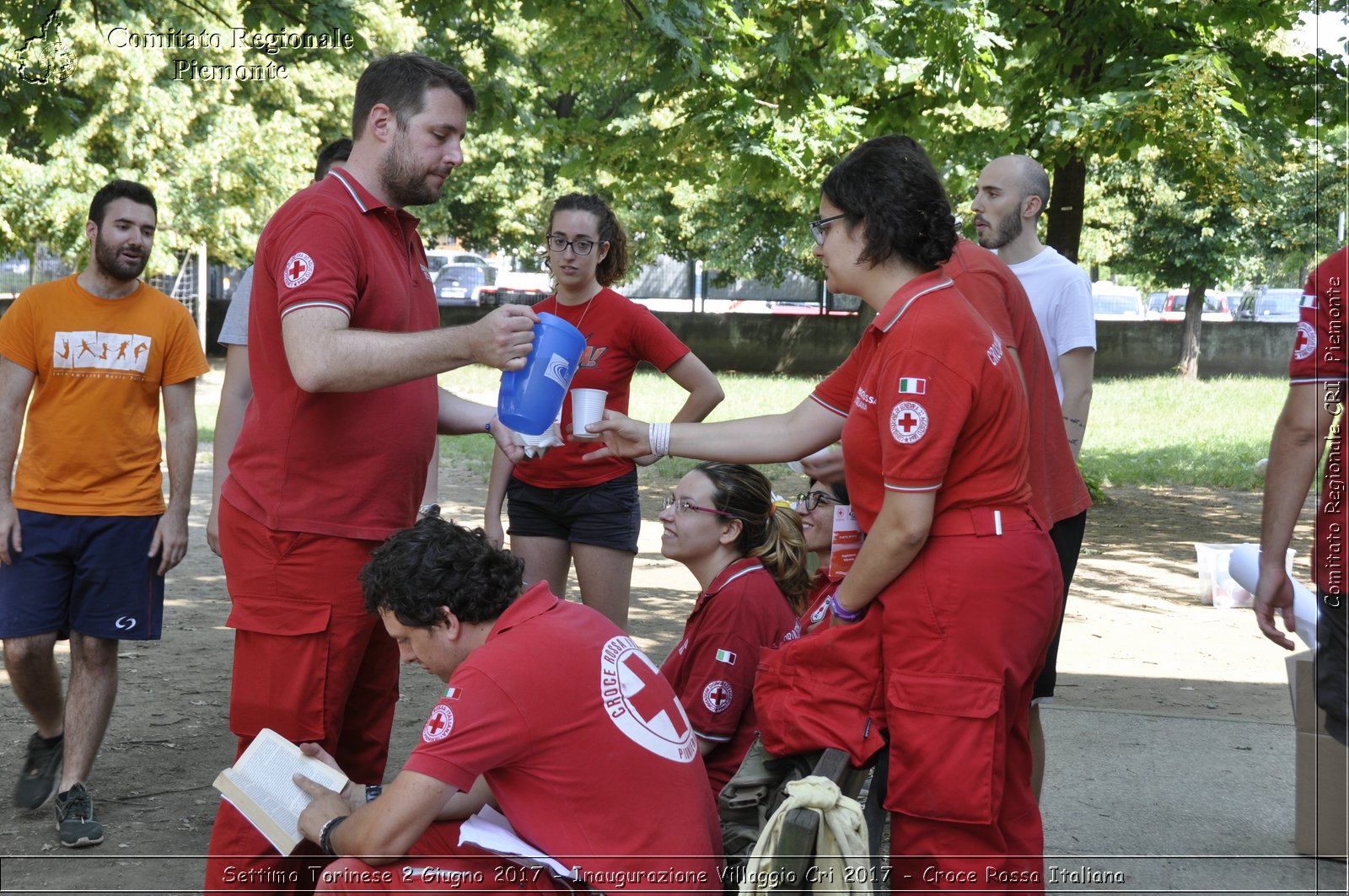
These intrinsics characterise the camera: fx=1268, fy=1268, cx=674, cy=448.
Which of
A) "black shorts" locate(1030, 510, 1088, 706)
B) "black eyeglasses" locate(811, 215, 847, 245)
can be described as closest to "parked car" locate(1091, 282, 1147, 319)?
"black shorts" locate(1030, 510, 1088, 706)

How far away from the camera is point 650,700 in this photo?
2.76 m

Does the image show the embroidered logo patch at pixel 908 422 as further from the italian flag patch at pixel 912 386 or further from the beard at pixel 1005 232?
the beard at pixel 1005 232

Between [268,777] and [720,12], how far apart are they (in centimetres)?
688

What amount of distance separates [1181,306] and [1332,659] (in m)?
39.5

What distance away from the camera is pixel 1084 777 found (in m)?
4.88

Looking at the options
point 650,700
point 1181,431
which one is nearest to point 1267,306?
point 1181,431

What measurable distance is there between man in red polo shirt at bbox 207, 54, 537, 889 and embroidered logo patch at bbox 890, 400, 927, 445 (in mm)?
908

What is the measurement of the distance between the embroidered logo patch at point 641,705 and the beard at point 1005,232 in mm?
2753

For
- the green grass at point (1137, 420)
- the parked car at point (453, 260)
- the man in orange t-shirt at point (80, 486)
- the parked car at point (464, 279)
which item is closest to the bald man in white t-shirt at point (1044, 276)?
the man in orange t-shirt at point (80, 486)

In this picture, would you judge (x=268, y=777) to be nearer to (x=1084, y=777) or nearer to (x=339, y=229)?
(x=339, y=229)

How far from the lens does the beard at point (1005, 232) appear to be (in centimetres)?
486

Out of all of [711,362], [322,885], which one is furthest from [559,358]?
[711,362]

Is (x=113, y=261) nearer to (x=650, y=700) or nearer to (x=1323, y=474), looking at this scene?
(x=650, y=700)

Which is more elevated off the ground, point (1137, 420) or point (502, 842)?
point (502, 842)
